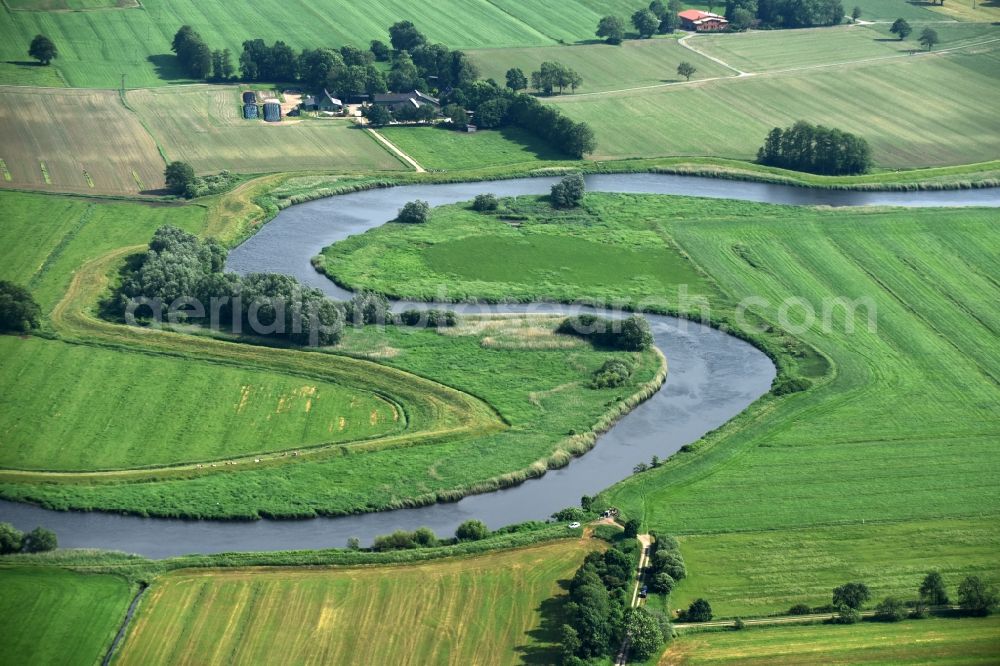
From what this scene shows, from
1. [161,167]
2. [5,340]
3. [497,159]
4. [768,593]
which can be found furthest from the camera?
[497,159]

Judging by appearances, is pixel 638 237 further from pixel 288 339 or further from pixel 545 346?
pixel 288 339

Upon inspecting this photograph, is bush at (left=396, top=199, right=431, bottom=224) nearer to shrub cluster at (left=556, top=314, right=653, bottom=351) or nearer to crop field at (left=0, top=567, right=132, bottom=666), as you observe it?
shrub cluster at (left=556, top=314, right=653, bottom=351)

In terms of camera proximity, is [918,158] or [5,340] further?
[918,158]

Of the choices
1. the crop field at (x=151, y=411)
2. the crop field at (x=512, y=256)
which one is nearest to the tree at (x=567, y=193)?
the crop field at (x=512, y=256)

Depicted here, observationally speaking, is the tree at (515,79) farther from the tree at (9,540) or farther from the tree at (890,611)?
the tree at (890,611)

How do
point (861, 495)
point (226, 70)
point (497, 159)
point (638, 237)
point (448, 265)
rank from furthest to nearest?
point (226, 70), point (497, 159), point (638, 237), point (448, 265), point (861, 495)

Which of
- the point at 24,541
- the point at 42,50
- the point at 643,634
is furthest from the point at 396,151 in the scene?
the point at 643,634

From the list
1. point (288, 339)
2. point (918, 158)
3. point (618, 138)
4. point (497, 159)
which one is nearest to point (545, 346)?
point (288, 339)
